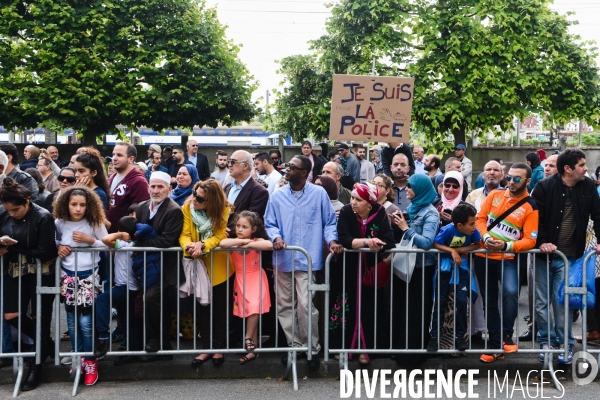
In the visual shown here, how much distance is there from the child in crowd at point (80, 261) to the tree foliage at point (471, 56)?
59.9ft

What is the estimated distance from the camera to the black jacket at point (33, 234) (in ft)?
20.3

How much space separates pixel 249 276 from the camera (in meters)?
6.70

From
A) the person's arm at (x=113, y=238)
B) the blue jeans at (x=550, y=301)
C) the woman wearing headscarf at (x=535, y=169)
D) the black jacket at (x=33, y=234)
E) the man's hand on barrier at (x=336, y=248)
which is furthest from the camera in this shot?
the woman wearing headscarf at (x=535, y=169)

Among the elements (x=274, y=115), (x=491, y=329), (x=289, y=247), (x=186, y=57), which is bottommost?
(x=491, y=329)

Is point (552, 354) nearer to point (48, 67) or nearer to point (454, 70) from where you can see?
point (454, 70)

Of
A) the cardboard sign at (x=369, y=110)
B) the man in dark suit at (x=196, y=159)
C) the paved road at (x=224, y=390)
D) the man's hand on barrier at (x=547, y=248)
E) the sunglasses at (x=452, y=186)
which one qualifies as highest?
the cardboard sign at (x=369, y=110)

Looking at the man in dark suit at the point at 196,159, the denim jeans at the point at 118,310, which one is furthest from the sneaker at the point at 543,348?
the man in dark suit at the point at 196,159

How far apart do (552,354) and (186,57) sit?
753 inches

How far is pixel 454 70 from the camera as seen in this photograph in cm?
2383

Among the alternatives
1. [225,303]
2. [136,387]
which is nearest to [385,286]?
[225,303]

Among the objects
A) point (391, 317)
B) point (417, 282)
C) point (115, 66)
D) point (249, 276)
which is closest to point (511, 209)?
point (417, 282)

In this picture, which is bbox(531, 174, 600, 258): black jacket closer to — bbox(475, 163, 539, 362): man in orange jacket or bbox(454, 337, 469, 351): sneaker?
bbox(475, 163, 539, 362): man in orange jacket

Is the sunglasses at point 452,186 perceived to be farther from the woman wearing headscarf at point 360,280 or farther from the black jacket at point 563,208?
the woman wearing headscarf at point 360,280

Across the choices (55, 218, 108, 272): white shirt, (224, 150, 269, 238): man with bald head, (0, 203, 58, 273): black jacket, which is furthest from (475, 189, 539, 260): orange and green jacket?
(0, 203, 58, 273): black jacket
